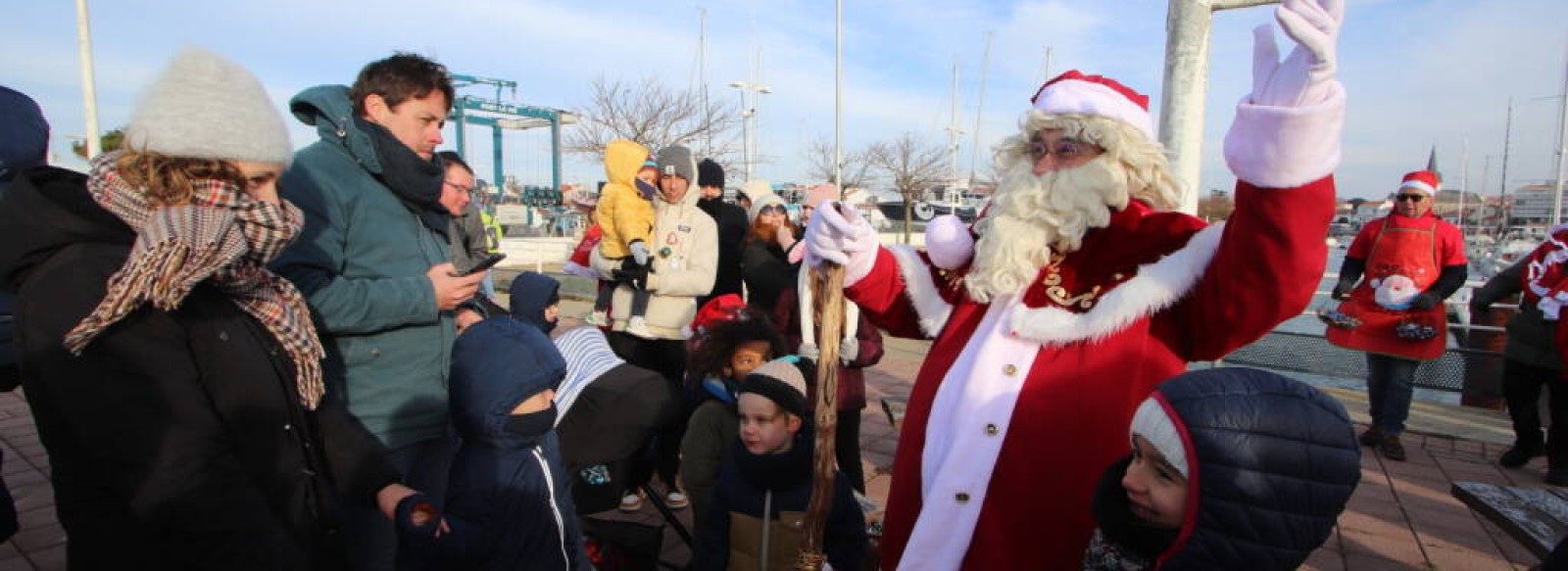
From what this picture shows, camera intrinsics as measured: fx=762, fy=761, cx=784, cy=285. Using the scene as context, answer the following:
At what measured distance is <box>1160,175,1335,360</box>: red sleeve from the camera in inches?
46.9

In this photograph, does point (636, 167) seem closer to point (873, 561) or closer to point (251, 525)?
point (873, 561)

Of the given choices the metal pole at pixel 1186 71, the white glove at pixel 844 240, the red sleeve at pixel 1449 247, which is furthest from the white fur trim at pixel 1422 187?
the white glove at pixel 844 240

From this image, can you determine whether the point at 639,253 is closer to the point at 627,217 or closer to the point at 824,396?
the point at 627,217

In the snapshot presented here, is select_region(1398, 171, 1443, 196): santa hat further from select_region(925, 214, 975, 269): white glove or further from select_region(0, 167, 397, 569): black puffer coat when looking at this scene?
select_region(0, 167, 397, 569): black puffer coat

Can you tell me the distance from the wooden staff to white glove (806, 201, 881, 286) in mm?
27

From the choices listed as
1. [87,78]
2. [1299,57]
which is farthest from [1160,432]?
[87,78]

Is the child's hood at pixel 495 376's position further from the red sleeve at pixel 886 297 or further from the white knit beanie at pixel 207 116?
the red sleeve at pixel 886 297

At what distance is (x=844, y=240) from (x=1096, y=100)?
0.62 m

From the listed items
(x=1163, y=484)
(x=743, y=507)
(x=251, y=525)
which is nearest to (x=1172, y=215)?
(x=1163, y=484)

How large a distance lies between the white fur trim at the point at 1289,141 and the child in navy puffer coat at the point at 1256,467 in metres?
0.32

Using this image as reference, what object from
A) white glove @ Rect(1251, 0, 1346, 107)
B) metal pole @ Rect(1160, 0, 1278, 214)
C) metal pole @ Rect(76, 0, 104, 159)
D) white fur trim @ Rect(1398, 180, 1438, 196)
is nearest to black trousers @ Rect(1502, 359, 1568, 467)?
white fur trim @ Rect(1398, 180, 1438, 196)

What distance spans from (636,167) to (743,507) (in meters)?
2.31

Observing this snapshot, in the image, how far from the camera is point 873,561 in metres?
2.59

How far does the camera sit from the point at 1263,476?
3.77ft
